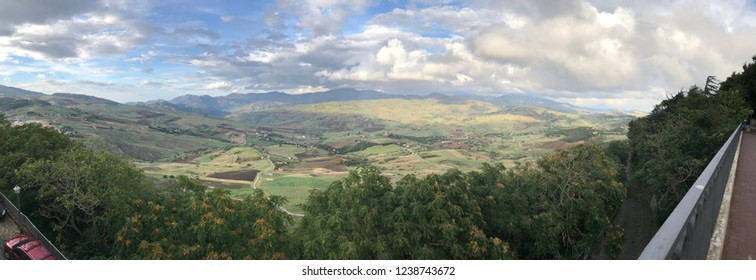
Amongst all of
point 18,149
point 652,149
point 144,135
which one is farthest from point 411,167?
point 144,135

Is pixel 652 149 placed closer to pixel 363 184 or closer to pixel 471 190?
pixel 471 190

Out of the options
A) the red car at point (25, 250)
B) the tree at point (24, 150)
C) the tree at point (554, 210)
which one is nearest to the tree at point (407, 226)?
the tree at point (554, 210)

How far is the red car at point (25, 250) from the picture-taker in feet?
50.8

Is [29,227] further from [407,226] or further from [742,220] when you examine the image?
[742,220]

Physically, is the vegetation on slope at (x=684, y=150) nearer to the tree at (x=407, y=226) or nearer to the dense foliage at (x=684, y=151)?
the dense foliage at (x=684, y=151)

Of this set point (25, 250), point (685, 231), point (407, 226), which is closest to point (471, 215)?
point (407, 226)

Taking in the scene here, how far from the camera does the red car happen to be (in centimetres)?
1547

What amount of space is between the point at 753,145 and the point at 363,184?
21.4m

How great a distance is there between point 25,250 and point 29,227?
3.19 m

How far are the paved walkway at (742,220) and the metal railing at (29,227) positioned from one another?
22030mm

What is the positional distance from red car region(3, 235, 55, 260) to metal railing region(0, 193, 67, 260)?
22 centimetres

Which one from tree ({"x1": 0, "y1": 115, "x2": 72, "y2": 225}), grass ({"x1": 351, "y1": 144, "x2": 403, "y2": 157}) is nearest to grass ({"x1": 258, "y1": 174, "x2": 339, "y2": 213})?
tree ({"x1": 0, "y1": 115, "x2": 72, "y2": 225})

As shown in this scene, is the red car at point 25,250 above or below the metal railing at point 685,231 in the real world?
below

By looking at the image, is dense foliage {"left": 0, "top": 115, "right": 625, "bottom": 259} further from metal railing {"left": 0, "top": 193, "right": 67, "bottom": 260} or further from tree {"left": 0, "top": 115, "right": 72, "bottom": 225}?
metal railing {"left": 0, "top": 193, "right": 67, "bottom": 260}
